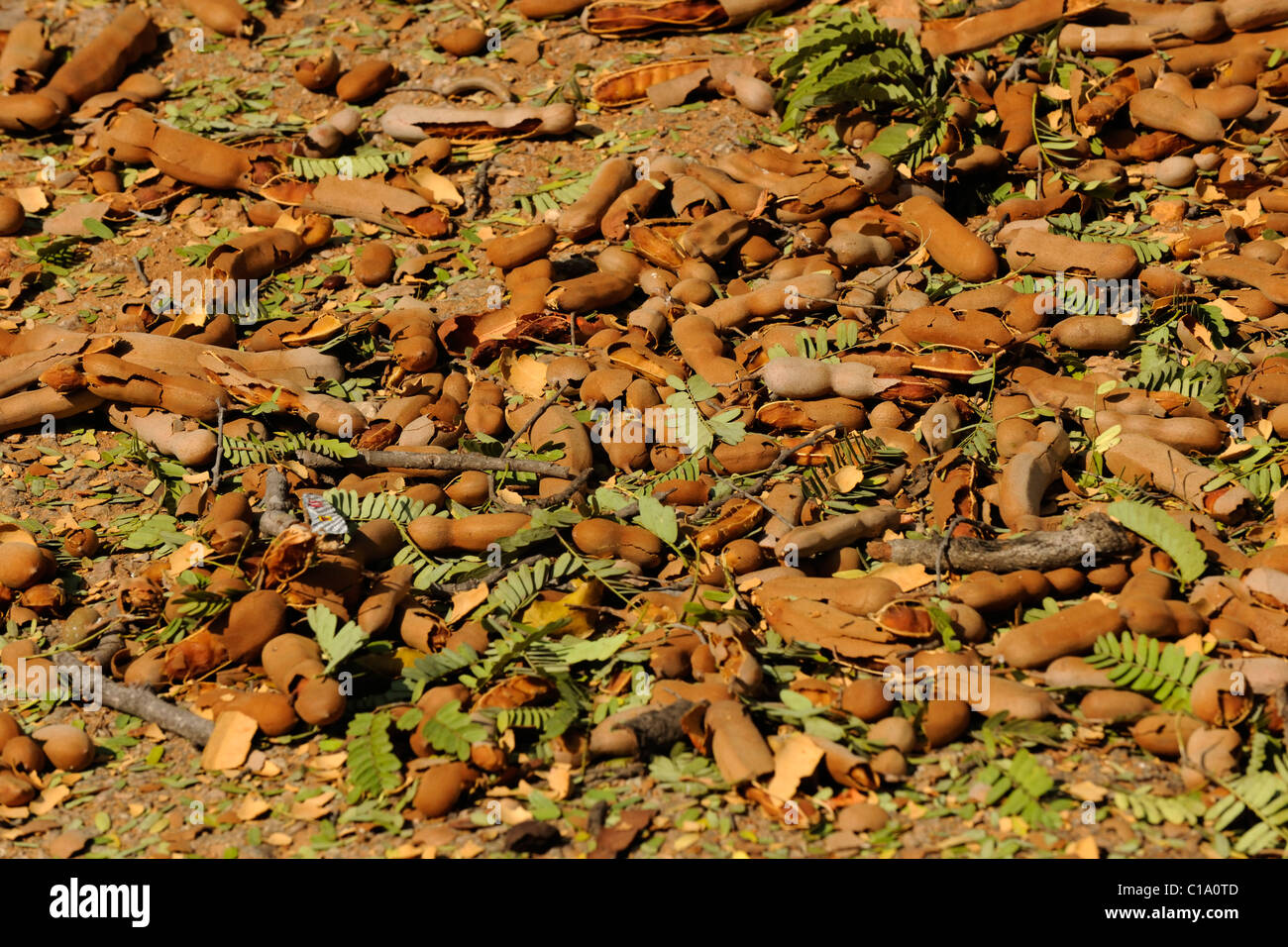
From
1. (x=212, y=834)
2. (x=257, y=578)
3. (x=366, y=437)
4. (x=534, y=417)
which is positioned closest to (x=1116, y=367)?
(x=534, y=417)

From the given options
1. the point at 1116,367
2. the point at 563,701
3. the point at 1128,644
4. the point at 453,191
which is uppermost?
the point at 453,191

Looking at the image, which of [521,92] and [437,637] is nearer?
[437,637]

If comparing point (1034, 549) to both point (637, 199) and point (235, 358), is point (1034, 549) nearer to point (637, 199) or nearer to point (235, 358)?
point (637, 199)

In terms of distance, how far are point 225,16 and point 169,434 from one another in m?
3.33

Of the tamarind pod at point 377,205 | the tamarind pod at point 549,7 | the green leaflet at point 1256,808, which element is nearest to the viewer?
the green leaflet at point 1256,808

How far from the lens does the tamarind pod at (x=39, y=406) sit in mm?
4668

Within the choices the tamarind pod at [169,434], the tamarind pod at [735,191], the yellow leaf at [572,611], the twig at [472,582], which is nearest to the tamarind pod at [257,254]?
the tamarind pod at [169,434]

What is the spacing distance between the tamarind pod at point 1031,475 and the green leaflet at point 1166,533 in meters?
0.25

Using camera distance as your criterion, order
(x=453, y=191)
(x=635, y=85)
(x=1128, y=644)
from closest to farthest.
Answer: (x=1128, y=644)
(x=453, y=191)
(x=635, y=85)

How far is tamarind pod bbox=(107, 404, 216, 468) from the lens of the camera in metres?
4.39

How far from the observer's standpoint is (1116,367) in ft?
14.9

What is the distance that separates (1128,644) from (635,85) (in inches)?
158

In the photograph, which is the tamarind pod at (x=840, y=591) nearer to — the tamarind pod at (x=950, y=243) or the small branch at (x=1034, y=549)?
the small branch at (x=1034, y=549)
